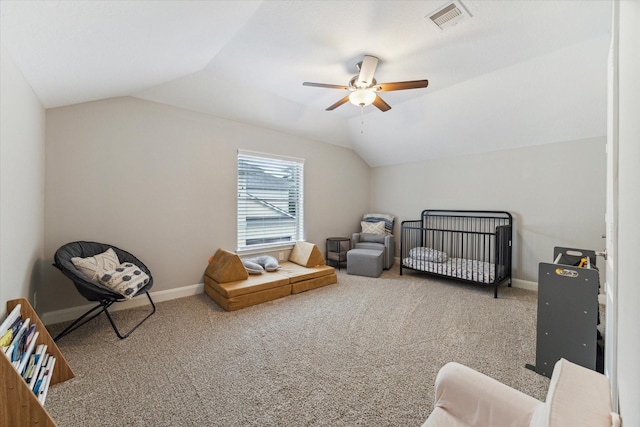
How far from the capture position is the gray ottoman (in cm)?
414

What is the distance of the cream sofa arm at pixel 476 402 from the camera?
2.93 feet

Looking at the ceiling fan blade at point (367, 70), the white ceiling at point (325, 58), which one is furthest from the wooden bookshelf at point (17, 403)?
the ceiling fan blade at point (367, 70)

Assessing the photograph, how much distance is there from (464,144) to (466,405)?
13.1 ft

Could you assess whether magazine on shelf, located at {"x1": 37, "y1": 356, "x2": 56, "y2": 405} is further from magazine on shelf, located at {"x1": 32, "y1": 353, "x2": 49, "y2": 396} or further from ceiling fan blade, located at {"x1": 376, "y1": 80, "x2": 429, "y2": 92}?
ceiling fan blade, located at {"x1": 376, "y1": 80, "x2": 429, "y2": 92}

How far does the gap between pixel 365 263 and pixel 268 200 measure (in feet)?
6.15

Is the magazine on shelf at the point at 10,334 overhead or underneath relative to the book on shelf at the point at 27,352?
overhead

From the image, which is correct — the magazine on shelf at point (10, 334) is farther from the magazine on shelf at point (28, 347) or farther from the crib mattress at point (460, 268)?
the crib mattress at point (460, 268)

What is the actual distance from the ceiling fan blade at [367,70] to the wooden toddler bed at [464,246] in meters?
2.38

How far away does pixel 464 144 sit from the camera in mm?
4066

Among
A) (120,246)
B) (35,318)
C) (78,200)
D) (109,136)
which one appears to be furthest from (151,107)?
(35,318)

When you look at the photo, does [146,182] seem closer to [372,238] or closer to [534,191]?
[372,238]

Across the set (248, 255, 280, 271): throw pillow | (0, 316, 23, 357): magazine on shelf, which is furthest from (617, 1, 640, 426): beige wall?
(248, 255, 280, 271): throw pillow

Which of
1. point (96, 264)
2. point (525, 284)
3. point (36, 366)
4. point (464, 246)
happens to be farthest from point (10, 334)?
point (525, 284)

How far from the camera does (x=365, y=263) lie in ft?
13.7
